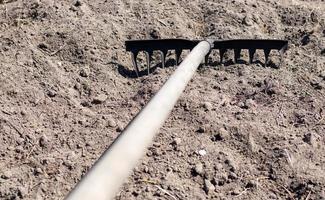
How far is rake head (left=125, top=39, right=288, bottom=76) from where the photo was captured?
10.5ft

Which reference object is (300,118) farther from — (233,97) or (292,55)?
(292,55)

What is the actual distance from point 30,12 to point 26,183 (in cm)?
167

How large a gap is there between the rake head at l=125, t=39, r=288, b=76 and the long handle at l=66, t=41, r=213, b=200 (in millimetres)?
784

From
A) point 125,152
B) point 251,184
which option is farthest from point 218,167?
point 125,152

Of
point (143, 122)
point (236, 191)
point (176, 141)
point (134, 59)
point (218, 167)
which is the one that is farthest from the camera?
point (134, 59)

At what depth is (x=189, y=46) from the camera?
3.24m

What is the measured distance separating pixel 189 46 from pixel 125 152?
161 centimetres

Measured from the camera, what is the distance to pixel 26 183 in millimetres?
2334

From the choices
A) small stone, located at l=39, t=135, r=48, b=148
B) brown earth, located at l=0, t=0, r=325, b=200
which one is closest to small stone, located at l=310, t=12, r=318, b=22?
brown earth, located at l=0, t=0, r=325, b=200

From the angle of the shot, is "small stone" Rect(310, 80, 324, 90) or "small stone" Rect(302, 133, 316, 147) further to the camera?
"small stone" Rect(310, 80, 324, 90)

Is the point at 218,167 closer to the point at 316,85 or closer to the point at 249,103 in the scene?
the point at 249,103

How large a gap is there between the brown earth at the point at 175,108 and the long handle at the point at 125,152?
15.4 inches

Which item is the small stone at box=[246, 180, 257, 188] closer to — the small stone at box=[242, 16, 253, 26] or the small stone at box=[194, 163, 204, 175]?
the small stone at box=[194, 163, 204, 175]

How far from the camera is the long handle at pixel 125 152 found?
1.56m
